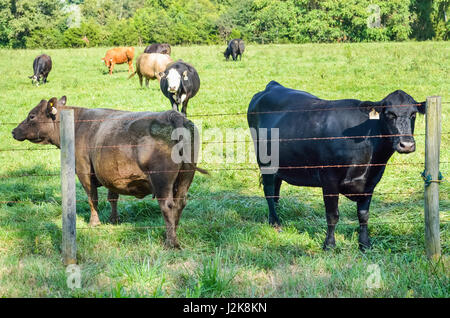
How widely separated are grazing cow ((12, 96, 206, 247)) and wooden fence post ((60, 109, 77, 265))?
0.87m

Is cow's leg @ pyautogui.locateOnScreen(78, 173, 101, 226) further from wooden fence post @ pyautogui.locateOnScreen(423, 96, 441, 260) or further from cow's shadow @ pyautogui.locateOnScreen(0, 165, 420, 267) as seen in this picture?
wooden fence post @ pyautogui.locateOnScreen(423, 96, 441, 260)

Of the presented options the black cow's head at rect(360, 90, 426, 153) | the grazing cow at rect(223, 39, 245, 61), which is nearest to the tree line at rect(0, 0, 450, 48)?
the grazing cow at rect(223, 39, 245, 61)

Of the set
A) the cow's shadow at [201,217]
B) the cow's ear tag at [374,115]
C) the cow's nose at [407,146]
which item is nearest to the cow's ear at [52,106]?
the cow's shadow at [201,217]

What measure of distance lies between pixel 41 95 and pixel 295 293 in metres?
14.4

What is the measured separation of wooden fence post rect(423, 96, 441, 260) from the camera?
15.4ft

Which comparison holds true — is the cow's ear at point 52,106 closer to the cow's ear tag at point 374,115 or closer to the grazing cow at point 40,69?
the cow's ear tag at point 374,115

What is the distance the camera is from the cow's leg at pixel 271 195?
6.27 metres

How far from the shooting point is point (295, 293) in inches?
164

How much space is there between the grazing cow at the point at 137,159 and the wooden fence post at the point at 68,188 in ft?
2.86

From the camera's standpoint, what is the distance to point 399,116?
16.4 ft

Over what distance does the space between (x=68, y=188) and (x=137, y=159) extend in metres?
0.94

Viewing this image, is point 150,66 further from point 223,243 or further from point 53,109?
point 223,243

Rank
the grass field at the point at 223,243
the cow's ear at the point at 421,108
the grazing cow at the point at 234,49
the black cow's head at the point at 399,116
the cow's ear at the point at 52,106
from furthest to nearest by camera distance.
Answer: the grazing cow at the point at 234,49, the cow's ear at the point at 52,106, the cow's ear at the point at 421,108, the black cow's head at the point at 399,116, the grass field at the point at 223,243
